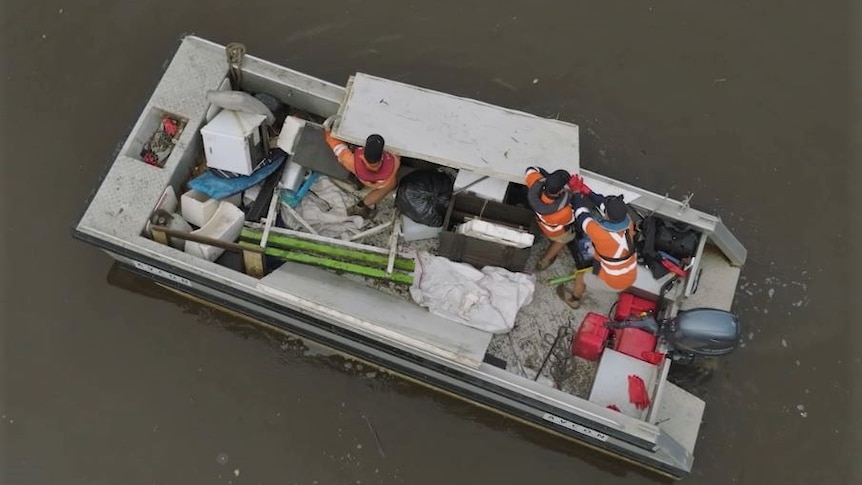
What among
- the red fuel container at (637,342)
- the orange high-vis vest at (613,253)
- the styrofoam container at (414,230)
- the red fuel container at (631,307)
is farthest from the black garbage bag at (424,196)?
the red fuel container at (637,342)

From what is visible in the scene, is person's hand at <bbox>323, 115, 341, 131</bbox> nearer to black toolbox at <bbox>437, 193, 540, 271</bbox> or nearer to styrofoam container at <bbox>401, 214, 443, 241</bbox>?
styrofoam container at <bbox>401, 214, 443, 241</bbox>

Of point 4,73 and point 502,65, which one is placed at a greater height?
point 502,65

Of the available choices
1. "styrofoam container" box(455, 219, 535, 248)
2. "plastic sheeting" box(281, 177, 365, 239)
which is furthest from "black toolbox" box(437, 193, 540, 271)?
"plastic sheeting" box(281, 177, 365, 239)

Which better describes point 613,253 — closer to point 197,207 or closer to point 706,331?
point 706,331

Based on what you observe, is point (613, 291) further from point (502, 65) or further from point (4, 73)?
point (4, 73)

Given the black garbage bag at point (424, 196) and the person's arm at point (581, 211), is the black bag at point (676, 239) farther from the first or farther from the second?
the black garbage bag at point (424, 196)

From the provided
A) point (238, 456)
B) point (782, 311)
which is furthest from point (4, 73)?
point (782, 311)
